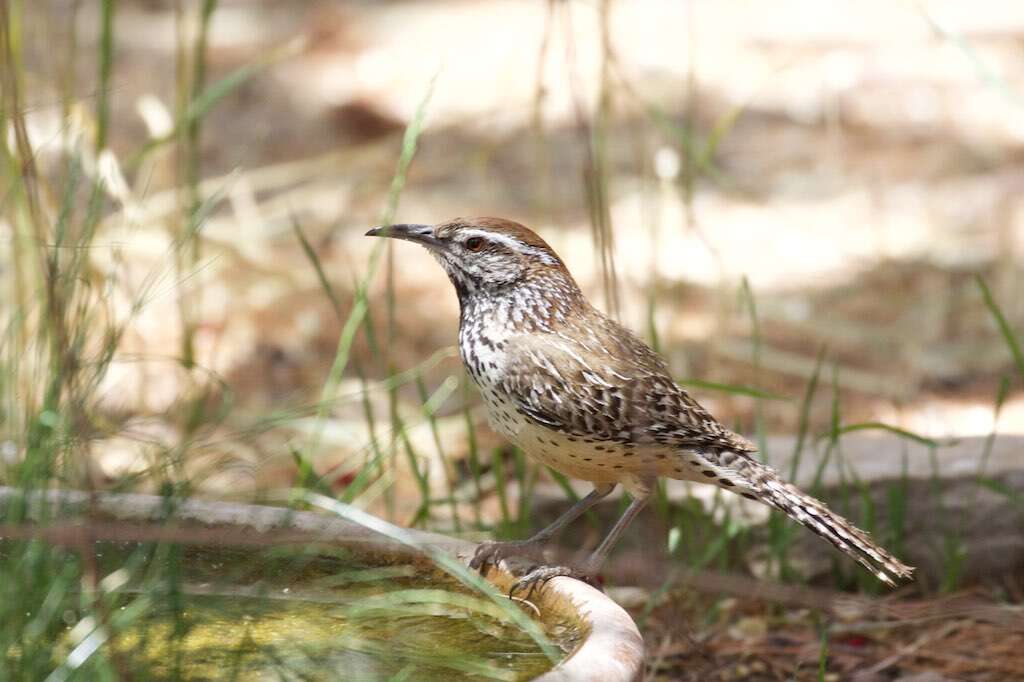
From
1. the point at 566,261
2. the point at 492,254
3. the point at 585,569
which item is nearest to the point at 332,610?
the point at 585,569

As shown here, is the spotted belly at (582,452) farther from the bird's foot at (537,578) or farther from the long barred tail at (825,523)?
the bird's foot at (537,578)

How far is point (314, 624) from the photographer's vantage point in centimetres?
288

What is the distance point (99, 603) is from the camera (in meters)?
1.92

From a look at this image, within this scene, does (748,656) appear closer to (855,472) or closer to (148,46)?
(855,472)

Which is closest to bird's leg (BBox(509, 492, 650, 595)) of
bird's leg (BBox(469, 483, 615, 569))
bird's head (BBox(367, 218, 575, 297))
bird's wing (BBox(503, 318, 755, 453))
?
bird's leg (BBox(469, 483, 615, 569))

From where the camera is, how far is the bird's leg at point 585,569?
2996 millimetres

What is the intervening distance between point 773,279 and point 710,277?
1.05 ft

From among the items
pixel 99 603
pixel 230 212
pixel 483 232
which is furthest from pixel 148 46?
pixel 99 603

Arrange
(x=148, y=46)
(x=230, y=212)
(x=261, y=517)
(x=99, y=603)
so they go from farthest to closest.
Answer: (x=148, y=46)
(x=230, y=212)
(x=261, y=517)
(x=99, y=603)

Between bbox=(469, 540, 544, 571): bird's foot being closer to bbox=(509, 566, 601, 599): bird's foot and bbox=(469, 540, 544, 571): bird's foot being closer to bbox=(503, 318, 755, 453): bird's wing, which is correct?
bbox=(509, 566, 601, 599): bird's foot

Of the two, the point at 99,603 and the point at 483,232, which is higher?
the point at 483,232

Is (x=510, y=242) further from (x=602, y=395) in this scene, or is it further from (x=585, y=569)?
Answer: (x=585, y=569)

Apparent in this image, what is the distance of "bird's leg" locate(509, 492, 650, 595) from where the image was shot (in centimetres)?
300

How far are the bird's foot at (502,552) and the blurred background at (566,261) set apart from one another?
304 millimetres
